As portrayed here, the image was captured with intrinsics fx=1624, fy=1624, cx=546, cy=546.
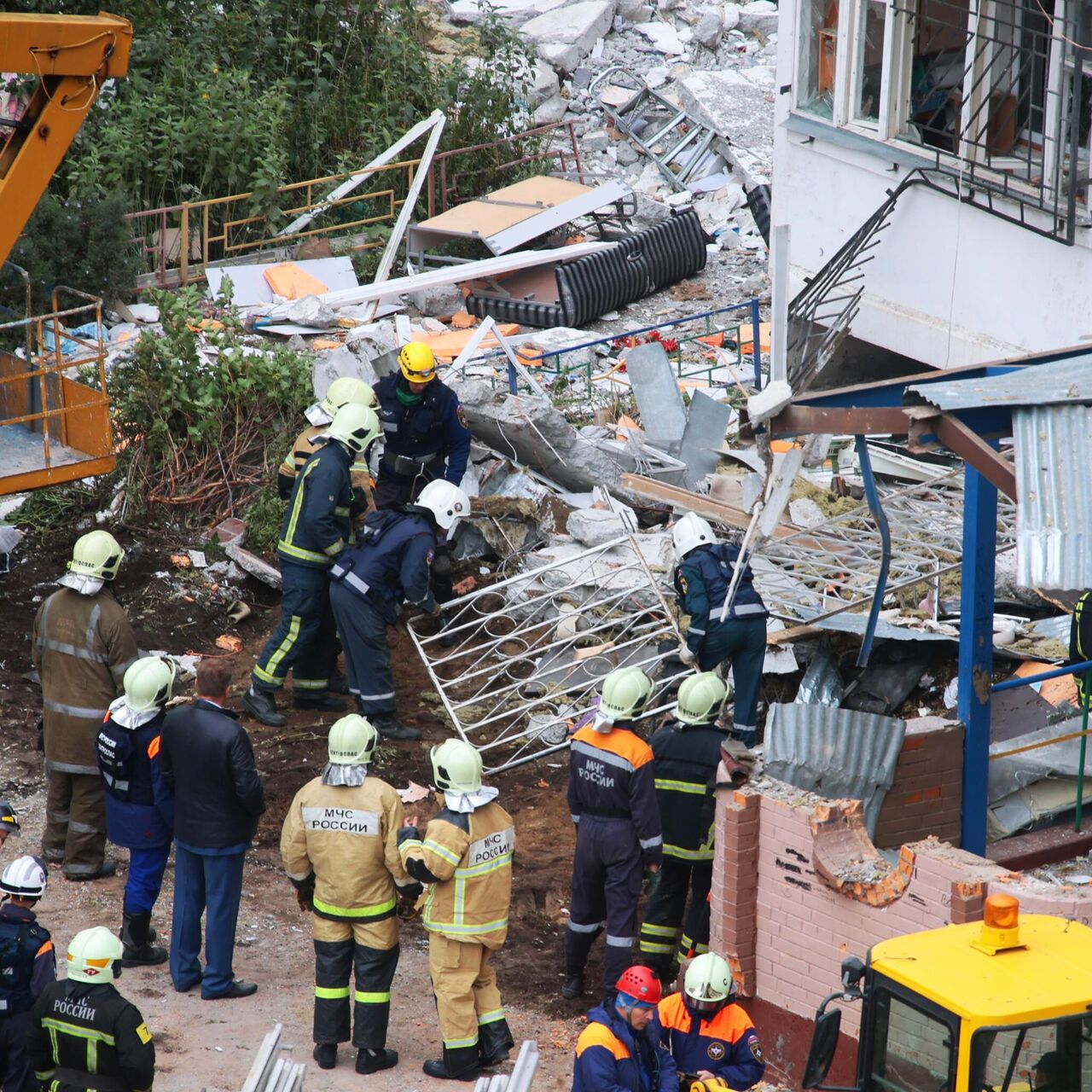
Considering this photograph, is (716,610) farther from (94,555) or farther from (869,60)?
(869,60)

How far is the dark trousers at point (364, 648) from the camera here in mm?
8906

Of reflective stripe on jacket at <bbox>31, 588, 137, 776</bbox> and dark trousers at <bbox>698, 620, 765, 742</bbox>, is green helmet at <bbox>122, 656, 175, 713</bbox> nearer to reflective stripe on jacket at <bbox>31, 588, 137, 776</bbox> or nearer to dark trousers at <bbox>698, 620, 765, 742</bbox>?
reflective stripe on jacket at <bbox>31, 588, 137, 776</bbox>

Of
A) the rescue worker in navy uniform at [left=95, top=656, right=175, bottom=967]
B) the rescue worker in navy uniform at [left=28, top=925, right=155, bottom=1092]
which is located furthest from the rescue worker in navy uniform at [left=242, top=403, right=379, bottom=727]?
the rescue worker in navy uniform at [left=28, top=925, right=155, bottom=1092]

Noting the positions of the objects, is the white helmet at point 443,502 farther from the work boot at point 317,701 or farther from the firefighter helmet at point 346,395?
the work boot at point 317,701

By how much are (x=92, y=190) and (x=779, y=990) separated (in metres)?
10.6

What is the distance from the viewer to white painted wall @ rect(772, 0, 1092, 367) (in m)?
10.6

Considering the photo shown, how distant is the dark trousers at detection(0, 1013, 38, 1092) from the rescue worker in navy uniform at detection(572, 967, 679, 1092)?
192 cm

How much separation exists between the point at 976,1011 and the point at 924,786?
2547mm

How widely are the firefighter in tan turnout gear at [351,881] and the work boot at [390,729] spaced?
9.25ft

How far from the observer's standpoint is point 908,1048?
4.75 metres

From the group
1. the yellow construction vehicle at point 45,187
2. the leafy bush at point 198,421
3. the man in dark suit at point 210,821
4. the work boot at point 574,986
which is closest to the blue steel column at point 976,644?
the work boot at point 574,986

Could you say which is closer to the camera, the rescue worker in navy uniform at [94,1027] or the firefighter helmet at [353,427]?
the rescue worker in navy uniform at [94,1027]

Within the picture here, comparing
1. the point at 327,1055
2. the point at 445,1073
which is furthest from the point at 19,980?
the point at 445,1073

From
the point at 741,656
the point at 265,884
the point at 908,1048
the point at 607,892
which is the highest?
the point at 908,1048
